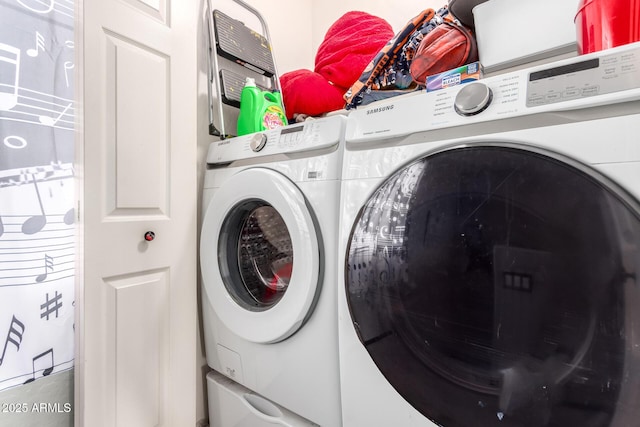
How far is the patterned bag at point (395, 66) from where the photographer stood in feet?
3.28

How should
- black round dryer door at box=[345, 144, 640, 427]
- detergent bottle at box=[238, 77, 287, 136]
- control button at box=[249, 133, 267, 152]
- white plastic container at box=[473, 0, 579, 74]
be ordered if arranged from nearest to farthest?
black round dryer door at box=[345, 144, 640, 427] < white plastic container at box=[473, 0, 579, 74] < control button at box=[249, 133, 267, 152] < detergent bottle at box=[238, 77, 287, 136]

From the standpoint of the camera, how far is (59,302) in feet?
2.82

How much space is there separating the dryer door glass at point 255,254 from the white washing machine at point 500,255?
34cm

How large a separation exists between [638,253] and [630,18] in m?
0.42

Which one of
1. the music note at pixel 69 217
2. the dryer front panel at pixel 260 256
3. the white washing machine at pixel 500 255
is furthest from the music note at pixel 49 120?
the white washing machine at pixel 500 255

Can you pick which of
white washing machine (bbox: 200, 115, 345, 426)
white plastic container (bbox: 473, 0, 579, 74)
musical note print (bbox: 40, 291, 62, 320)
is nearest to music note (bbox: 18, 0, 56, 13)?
white washing machine (bbox: 200, 115, 345, 426)

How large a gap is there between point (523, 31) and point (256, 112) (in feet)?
2.85

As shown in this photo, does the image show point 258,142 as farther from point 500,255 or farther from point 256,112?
point 500,255

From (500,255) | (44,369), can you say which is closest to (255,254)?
(44,369)

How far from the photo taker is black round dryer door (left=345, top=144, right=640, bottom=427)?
426 millimetres

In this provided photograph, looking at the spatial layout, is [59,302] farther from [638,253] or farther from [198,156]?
[638,253]

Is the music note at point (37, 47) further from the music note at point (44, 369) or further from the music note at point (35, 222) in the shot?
the music note at point (44, 369)

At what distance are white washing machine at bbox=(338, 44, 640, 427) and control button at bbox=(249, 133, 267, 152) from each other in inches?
15.0

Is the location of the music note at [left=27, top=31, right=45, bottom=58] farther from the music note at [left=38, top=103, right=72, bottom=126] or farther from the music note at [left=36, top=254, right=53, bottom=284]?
the music note at [left=36, top=254, right=53, bottom=284]
